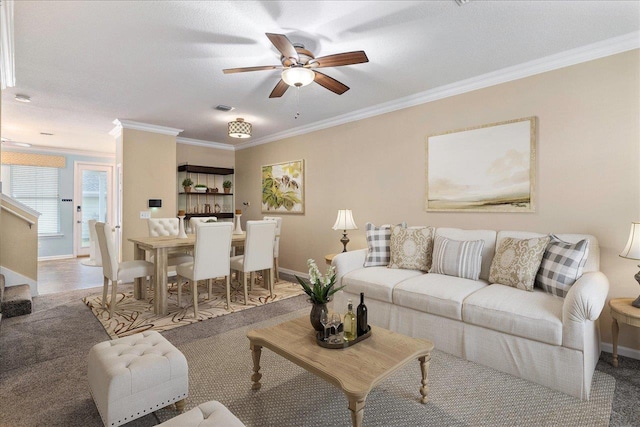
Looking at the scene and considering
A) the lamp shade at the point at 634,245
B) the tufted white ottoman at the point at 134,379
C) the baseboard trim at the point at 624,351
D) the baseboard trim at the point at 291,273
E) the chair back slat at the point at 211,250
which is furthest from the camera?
the baseboard trim at the point at 291,273

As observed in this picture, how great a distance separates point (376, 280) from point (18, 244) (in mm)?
4753

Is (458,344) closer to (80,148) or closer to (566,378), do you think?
(566,378)

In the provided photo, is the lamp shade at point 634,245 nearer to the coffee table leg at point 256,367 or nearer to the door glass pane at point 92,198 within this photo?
the coffee table leg at point 256,367

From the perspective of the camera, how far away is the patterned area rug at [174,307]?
3324mm

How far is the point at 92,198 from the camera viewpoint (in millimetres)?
7867

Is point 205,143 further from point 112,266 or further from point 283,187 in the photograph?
point 112,266

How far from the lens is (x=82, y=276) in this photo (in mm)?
5684

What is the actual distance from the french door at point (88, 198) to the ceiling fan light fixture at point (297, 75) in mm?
Result: 7367

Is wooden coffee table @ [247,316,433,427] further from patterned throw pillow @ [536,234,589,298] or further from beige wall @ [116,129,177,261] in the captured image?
beige wall @ [116,129,177,261]

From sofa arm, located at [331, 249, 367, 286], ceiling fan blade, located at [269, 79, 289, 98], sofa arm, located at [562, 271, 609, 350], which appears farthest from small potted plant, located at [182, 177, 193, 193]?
sofa arm, located at [562, 271, 609, 350]

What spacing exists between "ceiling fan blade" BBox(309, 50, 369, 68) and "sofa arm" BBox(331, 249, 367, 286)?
195 cm

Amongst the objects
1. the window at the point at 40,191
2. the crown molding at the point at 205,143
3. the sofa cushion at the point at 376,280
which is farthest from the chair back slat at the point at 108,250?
the window at the point at 40,191

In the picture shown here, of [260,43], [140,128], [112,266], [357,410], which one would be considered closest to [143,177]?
[140,128]

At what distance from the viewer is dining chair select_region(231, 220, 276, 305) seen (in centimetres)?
406
